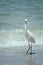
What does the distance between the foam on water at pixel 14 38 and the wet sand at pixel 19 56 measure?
841 mm

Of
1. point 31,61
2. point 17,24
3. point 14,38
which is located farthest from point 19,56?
point 17,24

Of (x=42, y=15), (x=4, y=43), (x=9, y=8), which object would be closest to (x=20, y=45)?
(x=4, y=43)

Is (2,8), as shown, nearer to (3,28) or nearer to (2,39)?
(3,28)

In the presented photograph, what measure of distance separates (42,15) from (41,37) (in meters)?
6.83

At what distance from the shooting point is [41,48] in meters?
12.6

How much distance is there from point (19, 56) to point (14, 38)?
11.1 feet

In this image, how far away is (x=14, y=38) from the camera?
14828mm

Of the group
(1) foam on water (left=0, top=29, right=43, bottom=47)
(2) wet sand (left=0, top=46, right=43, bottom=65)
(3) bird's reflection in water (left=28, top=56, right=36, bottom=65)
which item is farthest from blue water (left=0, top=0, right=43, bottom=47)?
(3) bird's reflection in water (left=28, top=56, right=36, bottom=65)

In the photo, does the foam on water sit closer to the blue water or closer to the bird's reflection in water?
the blue water

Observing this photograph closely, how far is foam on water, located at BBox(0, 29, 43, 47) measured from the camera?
1359 centimetres

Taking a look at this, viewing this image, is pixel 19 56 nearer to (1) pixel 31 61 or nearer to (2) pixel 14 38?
(1) pixel 31 61

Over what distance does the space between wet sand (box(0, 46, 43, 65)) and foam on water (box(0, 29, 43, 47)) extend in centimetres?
84

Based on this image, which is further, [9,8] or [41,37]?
[9,8]

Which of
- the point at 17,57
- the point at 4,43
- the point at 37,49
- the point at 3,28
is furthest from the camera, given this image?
the point at 3,28
